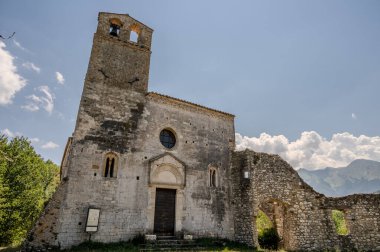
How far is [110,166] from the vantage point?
11633 millimetres

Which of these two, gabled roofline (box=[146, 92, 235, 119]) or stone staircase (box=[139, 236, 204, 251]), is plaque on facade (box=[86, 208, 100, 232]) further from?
gabled roofline (box=[146, 92, 235, 119])

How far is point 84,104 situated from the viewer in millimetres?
11820

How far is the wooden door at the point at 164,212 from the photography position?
11891 mm

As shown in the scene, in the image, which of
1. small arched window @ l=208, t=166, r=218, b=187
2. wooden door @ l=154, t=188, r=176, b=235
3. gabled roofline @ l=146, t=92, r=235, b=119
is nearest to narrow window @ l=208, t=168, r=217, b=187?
small arched window @ l=208, t=166, r=218, b=187

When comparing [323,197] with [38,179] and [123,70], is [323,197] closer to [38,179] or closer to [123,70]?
[123,70]

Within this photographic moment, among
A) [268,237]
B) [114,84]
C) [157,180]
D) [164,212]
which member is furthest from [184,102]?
[268,237]

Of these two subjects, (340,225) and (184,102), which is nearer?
(184,102)

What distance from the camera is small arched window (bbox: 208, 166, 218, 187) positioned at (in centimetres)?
1421

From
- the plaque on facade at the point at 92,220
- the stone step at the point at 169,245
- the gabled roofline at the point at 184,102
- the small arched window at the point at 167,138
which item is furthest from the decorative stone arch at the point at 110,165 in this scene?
the gabled roofline at the point at 184,102

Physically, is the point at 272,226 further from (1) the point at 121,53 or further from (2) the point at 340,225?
(2) the point at 340,225

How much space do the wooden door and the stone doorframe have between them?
22 centimetres

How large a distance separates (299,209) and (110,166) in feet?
32.8

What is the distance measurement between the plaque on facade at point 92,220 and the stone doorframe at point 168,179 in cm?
238

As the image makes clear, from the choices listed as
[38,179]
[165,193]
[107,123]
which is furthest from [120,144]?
[38,179]
